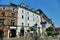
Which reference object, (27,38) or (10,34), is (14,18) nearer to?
(10,34)

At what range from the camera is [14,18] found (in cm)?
6412

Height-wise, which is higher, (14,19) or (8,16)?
(8,16)

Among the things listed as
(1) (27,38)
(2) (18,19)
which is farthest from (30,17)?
(1) (27,38)

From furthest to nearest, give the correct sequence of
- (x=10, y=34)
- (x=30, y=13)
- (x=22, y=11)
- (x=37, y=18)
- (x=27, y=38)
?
1. (x=37, y=18)
2. (x=30, y=13)
3. (x=22, y=11)
4. (x=10, y=34)
5. (x=27, y=38)

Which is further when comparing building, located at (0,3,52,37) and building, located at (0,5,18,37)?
building, located at (0,5,18,37)

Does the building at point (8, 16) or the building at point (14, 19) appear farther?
the building at point (8, 16)

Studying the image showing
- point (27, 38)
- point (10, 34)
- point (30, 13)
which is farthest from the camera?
point (30, 13)

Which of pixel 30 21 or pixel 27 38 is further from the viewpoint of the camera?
pixel 30 21

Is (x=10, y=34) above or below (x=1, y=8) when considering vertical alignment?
below

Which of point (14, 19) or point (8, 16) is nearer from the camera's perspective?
point (8, 16)

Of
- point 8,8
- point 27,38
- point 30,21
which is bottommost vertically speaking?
point 27,38

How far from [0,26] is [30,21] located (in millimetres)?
13130

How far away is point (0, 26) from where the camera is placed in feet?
203

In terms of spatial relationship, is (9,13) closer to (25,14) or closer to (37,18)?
(25,14)
